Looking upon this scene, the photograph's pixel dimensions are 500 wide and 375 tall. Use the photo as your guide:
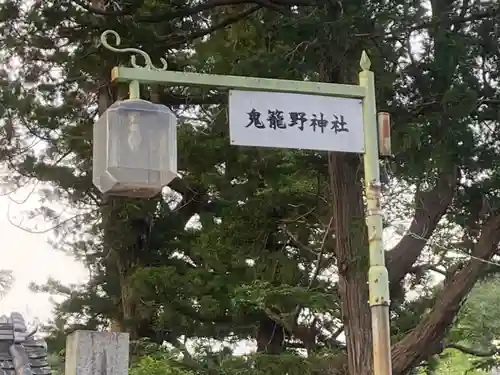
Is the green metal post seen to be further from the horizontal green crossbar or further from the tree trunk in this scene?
the tree trunk

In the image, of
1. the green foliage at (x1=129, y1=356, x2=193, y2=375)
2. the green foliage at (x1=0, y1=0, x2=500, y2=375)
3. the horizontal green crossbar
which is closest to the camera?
the horizontal green crossbar

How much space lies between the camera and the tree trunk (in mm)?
5238

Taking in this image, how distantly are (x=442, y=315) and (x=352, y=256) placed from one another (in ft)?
3.20

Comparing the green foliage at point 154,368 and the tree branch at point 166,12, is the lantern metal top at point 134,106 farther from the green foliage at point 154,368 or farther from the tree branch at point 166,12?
the green foliage at point 154,368

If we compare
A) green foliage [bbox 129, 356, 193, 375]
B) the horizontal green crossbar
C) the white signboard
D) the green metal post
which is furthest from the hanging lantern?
green foliage [bbox 129, 356, 193, 375]

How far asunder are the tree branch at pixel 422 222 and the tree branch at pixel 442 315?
0.38m

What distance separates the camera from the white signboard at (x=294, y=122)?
2.82 meters

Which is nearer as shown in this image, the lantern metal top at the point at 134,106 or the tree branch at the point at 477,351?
the lantern metal top at the point at 134,106

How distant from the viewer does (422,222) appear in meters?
6.04

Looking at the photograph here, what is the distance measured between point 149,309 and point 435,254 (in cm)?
364

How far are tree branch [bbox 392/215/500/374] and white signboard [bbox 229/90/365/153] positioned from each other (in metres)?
3.13

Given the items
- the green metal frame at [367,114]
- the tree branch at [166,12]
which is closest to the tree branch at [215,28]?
the tree branch at [166,12]

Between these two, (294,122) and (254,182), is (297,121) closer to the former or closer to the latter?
(294,122)

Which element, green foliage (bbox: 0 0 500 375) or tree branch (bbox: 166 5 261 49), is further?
tree branch (bbox: 166 5 261 49)
